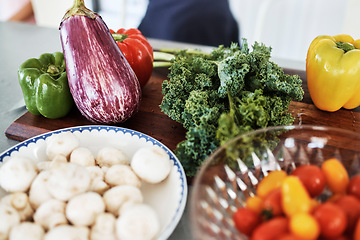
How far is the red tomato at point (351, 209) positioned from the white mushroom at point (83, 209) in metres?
0.41

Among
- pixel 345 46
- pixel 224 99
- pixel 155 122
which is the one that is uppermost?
pixel 345 46

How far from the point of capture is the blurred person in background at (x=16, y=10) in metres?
3.66

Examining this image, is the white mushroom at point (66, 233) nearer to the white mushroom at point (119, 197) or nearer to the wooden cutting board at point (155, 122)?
the white mushroom at point (119, 197)

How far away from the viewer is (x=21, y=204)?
0.59 m

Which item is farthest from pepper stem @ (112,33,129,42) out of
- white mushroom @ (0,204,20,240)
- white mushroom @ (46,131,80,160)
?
white mushroom @ (0,204,20,240)

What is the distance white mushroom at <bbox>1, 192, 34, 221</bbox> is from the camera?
1.93 ft

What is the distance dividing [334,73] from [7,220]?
910 mm

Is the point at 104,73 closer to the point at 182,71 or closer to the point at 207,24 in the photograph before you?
the point at 182,71

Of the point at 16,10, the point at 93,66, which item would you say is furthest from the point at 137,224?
the point at 16,10

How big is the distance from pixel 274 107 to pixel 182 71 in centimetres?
29

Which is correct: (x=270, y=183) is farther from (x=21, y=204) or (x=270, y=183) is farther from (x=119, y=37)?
(x=119, y=37)

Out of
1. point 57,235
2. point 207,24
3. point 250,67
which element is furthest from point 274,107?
point 207,24

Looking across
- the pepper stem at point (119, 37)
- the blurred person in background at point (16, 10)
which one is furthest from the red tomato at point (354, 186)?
the blurred person in background at point (16, 10)

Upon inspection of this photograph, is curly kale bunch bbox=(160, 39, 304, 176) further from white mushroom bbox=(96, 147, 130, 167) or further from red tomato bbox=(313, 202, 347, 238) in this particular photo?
red tomato bbox=(313, 202, 347, 238)
